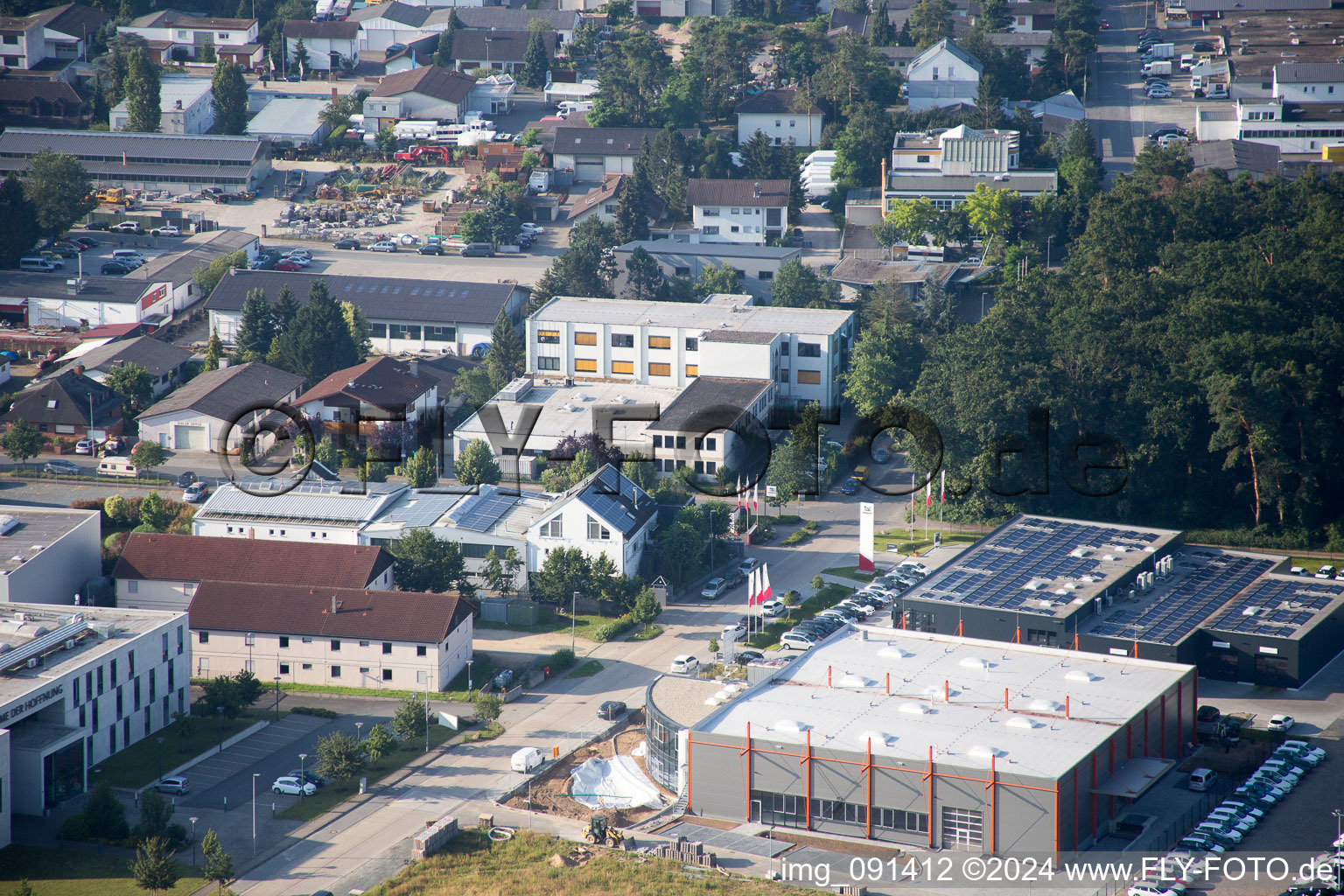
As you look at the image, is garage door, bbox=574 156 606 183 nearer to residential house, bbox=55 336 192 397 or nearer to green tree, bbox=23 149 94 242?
green tree, bbox=23 149 94 242

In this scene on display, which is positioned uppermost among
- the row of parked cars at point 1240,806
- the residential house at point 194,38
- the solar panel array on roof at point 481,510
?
the residential house at point 194,38

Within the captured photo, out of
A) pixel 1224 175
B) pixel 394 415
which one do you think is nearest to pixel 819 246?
pixel 1224 175

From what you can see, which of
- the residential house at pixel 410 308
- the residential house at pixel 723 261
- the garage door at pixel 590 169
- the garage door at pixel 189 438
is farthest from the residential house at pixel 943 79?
the garage door at pixel 189 438

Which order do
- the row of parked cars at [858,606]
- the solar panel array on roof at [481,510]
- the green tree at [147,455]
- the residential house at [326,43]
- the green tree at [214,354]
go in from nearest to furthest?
the row of parked cars at [858,606] < the solar panel array on roof at [481,510] < the green tree at [147,455] < the green tree at [214,354] < the residential house at [326,43]

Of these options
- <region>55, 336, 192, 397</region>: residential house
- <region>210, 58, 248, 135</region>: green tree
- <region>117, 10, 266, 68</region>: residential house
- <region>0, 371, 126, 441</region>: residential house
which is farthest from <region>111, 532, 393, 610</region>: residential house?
<region>117, 10, 266, 68</region>: residential house

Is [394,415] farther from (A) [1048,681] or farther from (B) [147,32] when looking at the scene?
(B) [147,32]

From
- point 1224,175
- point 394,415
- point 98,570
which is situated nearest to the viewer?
point 98,570

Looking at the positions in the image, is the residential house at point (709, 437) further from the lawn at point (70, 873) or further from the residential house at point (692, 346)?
the lawn at point (70, 873)
